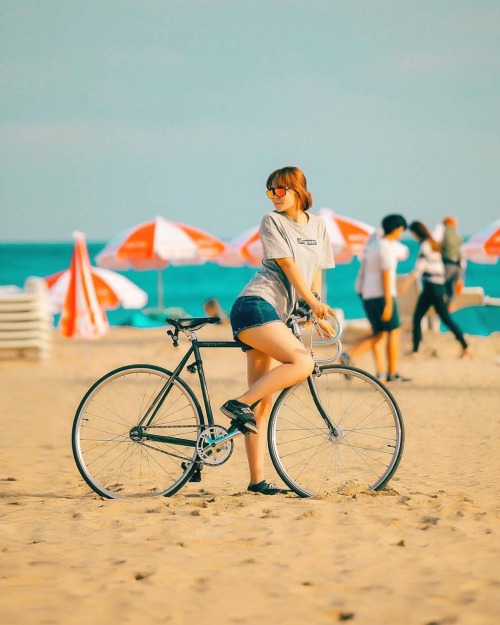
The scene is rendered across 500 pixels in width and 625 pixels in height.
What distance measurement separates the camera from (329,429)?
5.20 m

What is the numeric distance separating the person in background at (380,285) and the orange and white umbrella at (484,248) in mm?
7345

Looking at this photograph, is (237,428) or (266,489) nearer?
(237,428)

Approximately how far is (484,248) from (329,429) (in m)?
12.5

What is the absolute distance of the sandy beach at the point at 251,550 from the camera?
3.42 metres

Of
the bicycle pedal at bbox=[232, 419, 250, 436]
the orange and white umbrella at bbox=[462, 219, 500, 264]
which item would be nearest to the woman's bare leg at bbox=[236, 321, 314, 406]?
the bicycle pedal at bbox=[232, 419, 250, 436]

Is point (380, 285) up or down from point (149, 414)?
up

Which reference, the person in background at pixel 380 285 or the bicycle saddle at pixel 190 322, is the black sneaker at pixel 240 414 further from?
the person in background at pixel 380 285

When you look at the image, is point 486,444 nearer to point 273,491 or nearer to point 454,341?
point 273,491

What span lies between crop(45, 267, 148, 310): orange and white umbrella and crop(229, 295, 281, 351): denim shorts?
1415 cm

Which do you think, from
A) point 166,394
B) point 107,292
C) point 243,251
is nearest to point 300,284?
point 166,394

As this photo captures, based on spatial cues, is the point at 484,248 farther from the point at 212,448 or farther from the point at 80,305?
the point at 212,448

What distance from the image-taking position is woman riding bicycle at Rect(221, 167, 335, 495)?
490 centimetres

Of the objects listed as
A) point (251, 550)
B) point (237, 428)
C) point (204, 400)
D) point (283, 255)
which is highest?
point (283, 255)

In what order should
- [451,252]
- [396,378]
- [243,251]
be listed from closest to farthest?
[396,378]
[451,252]
[243,251]
